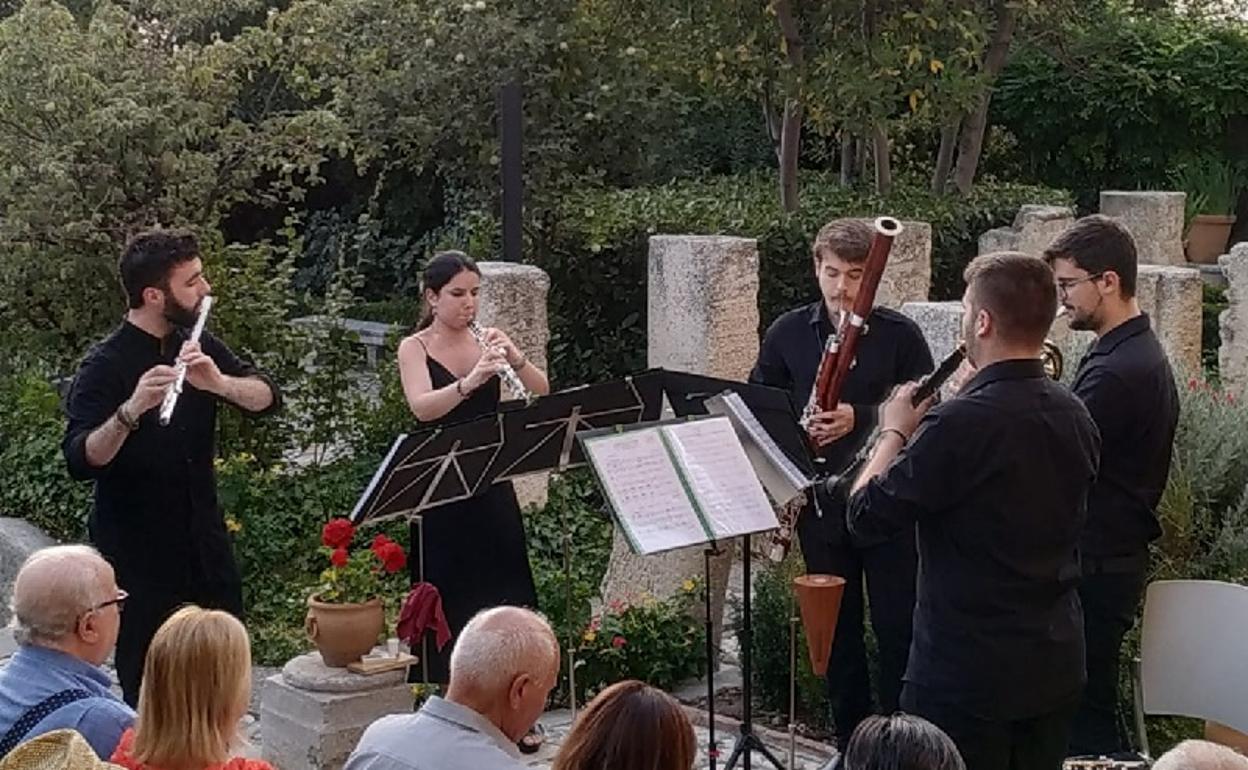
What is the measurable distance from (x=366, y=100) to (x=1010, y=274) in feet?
26.5

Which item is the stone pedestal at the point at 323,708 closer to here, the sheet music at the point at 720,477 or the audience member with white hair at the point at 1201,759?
the sheet music at the point at 720,477

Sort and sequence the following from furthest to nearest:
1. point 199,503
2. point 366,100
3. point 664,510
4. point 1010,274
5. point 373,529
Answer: point 366,100 → point 373,529 → point 199,503 → point 664,510 → point 1010,274

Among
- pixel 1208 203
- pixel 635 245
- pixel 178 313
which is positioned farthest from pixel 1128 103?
pixel 178 313

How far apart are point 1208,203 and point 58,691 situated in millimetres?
13463

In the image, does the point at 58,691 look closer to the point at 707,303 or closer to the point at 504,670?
the point at 504,670

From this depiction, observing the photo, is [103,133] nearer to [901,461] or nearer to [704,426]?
[704,426]

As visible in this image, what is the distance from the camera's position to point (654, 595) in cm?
743

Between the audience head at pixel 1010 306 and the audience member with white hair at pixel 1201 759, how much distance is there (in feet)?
4.16

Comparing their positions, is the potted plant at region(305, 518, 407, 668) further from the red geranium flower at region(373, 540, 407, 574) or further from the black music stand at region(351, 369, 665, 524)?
the black music stand at region(351, 369, 665, 524)

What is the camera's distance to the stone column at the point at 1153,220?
11.9 m

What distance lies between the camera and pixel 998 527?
4.20 metres

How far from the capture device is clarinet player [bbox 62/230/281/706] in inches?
212

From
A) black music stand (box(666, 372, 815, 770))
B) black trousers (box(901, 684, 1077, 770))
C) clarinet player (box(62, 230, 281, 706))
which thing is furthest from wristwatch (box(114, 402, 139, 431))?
black trousers (box(901, 684, 1077, 770))

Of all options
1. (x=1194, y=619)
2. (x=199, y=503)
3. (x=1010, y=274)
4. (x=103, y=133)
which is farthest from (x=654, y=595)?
(x=103, y=133)
